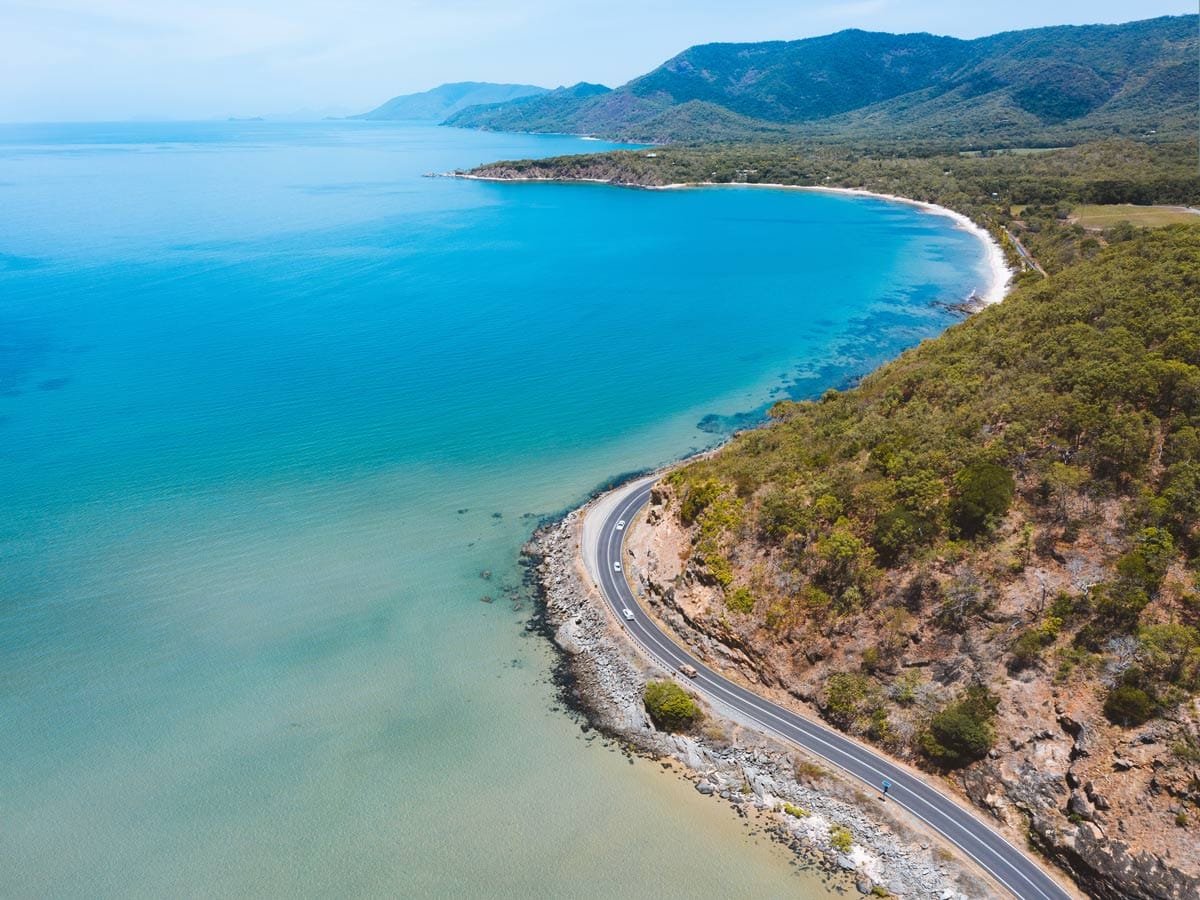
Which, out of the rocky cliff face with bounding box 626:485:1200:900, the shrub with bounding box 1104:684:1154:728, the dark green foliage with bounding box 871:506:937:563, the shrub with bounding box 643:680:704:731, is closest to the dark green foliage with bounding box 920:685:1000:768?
the rocky cliff face with bounding box 626:485:1200:900

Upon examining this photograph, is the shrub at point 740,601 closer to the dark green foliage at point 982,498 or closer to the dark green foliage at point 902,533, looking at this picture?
the dark green foliage at point 902,533

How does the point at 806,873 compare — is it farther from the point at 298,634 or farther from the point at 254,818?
the point at 298,634

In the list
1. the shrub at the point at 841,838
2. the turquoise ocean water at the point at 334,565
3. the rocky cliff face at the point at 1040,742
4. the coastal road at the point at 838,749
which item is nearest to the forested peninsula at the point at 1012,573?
the rocky cliff face at the point at 1040,742

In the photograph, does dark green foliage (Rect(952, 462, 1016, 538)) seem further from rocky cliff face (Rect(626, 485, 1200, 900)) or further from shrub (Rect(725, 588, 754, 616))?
shrub (Rect(725, 588, 754, 616))

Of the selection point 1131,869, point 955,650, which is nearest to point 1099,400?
point 955,650

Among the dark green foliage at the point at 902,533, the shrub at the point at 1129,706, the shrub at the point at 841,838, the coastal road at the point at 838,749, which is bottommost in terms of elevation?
the shrub at the point at 841,838

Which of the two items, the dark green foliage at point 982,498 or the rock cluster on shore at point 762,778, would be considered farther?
the dark green foliage at point 982,498
